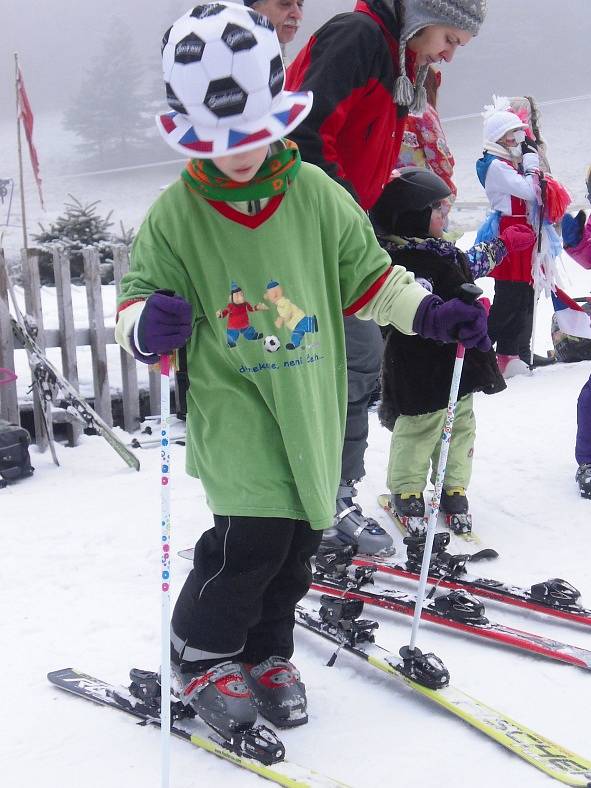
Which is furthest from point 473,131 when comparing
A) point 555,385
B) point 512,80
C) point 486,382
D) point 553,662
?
point 553,662

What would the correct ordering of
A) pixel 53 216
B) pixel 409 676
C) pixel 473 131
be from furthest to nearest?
pixel 473 131
pixel 53 216
pixel 409 676

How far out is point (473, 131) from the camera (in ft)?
42.1

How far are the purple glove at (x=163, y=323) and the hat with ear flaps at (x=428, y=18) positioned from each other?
1.38 metres

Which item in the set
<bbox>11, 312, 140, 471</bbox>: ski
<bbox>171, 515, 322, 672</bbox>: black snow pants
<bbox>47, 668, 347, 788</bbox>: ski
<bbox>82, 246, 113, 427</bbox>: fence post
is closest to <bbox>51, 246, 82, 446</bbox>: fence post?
<bbox>82, 246, 113, 427</bbox>: fence post

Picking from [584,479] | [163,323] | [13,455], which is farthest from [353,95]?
[13,455]

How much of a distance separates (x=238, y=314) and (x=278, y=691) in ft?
3.27

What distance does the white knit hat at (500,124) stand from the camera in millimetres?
6145

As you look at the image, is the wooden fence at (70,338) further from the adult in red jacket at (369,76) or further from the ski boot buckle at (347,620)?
the ski boot buckle at (347,620)

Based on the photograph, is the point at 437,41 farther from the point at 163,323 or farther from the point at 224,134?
the point at 163,323

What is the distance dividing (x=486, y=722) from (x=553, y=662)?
19.7 inches

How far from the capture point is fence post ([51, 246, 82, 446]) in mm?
5254

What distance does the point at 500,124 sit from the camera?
6.18 metres

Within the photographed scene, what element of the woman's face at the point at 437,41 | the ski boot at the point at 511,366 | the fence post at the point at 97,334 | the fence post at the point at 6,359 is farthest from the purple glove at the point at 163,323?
the ski boot at the point at 511,366

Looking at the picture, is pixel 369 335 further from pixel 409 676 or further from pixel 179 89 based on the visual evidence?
pixel 179 89
